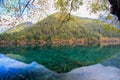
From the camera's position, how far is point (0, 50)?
495 inches

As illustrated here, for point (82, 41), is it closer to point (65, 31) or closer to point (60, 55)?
point (65, 31)

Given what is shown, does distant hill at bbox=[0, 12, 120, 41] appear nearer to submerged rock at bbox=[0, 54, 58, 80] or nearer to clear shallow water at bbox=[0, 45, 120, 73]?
clear shallow water at bbox=[0, 45, 120, 73]

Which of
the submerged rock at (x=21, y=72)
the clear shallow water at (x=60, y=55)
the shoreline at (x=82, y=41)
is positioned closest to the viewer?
the submerged rock at (x=21, y=72)

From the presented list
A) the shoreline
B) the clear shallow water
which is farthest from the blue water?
the shoreline

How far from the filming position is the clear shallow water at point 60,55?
11.7m

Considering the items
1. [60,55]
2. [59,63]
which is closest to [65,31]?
[60,55]

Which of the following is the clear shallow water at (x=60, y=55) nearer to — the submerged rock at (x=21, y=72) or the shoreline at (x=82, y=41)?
the shoreline at (x=82, y=41)

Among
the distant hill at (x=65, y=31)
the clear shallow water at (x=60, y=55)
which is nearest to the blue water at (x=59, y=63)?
the clear shallow water at (x=60, y=55)

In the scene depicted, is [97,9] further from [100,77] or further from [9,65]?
[9,65]

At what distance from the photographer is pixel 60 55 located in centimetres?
1280

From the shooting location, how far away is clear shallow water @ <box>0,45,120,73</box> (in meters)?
11.7

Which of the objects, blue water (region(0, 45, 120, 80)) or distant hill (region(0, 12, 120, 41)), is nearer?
blue water (region(0, 45, 120, 80))

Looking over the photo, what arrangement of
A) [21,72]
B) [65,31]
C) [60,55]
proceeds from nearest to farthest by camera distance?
[21,72]
[60,55]
[65,31]

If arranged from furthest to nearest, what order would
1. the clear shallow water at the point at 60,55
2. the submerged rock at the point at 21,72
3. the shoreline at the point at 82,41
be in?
the shoreline at the point at 82,41 < the clear shallow water at the point at 60,55 < the submerged rock at the point at 21,72
